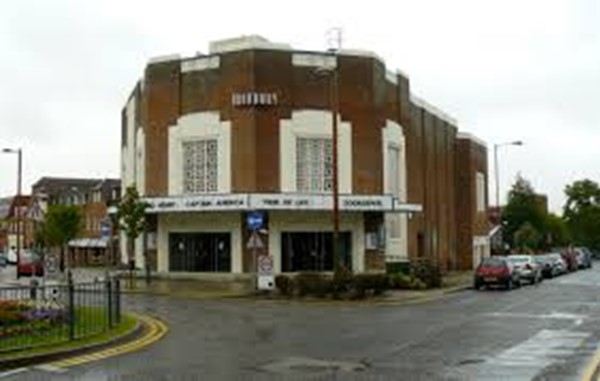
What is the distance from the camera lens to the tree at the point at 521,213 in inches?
3839

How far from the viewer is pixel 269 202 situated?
155 feet

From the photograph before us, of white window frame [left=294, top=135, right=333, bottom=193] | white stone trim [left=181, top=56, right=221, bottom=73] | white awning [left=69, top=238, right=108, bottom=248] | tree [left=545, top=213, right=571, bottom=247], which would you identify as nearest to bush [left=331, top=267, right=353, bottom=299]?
white window frame [left=294, top=135, right=333, bottom=193]

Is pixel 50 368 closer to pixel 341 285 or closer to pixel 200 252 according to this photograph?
pixel 341 285

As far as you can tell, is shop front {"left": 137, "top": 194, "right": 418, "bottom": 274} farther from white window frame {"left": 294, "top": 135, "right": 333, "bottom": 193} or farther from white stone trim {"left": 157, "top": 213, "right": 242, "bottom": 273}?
white window frame {"left": 294, "top": 135, "right": 333, "bottom": 193}

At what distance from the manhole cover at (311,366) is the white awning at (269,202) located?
30.3 m

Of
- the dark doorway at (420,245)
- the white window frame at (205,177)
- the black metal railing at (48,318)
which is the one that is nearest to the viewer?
the black metal railing at (48,318)

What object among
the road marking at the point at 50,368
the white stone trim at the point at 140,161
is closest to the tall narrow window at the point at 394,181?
the white stone trim at the point at 140,161

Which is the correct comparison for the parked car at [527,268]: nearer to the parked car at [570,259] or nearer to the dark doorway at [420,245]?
the dark doorway at [420,245]

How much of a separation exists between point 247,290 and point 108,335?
2099 cm

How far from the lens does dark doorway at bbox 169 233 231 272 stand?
49.5 meters

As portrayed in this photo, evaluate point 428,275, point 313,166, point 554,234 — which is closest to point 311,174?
point 313,166

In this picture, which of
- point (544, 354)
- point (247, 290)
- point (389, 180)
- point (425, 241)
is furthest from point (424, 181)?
point (544, 354)

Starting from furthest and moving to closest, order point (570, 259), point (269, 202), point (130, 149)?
point (570, 259), point (130, 149), point (269, 202)

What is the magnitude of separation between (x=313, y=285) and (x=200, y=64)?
18368mm
